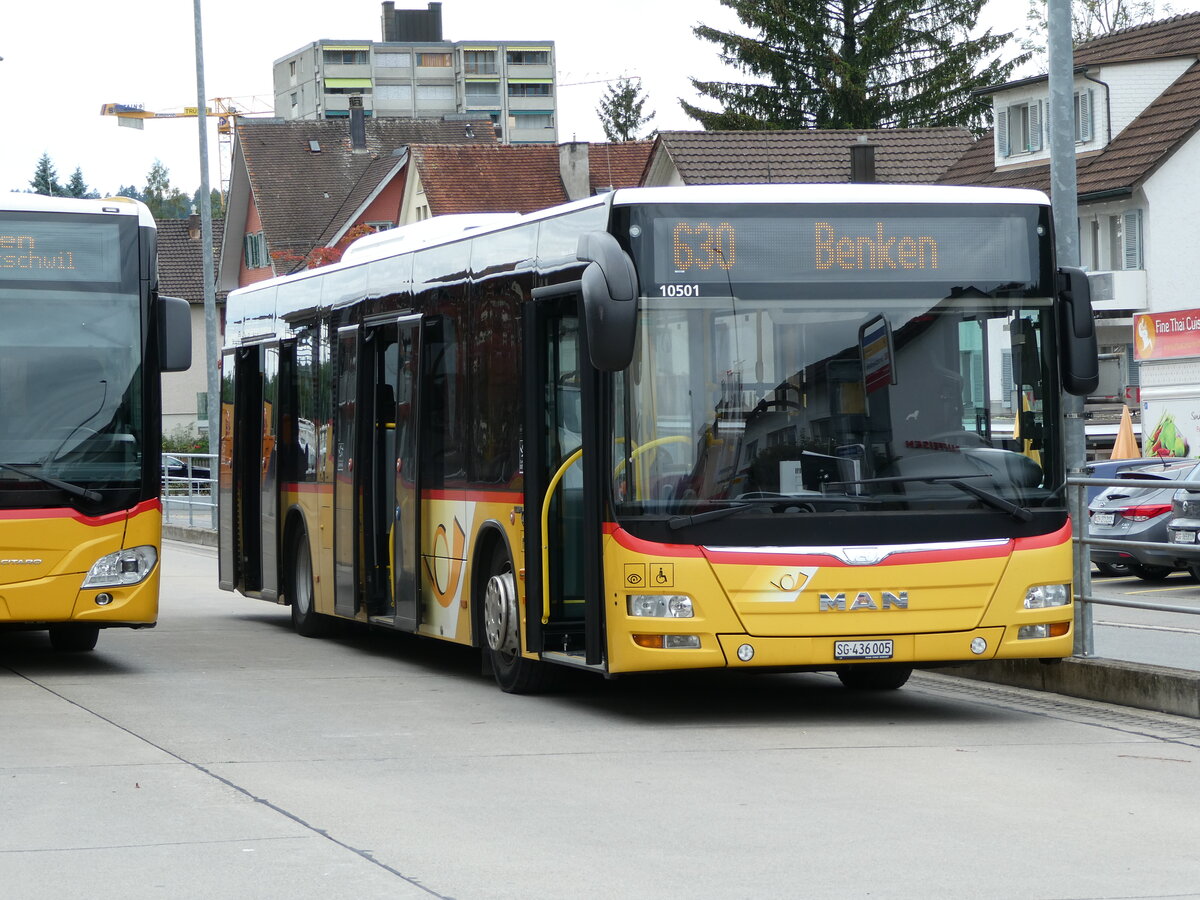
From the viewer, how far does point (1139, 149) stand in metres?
47.8

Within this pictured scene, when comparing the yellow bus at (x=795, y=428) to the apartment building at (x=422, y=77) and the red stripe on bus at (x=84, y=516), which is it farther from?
the apartment building at (x=422, y=77)

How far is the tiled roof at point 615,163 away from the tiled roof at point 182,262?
67.0ft

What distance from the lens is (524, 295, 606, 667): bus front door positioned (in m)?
11.7

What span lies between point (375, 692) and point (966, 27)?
55203mm

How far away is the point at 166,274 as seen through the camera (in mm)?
89062

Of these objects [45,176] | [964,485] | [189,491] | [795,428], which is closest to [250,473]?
[795,428]

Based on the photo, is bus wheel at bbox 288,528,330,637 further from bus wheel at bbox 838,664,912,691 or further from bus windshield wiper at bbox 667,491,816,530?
bus windshield wiper at bbox 667,491,816,530

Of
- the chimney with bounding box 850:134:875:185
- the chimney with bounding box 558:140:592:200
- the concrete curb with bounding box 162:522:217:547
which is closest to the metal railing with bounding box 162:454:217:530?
the concrete curb with bounding box 162:522:217:547

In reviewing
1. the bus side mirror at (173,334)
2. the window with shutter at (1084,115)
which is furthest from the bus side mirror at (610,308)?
the window with shutter at (1084,115)

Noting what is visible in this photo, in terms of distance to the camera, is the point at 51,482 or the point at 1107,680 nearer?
the point at 1107,680

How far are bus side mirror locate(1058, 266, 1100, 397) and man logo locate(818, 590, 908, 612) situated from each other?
151cm

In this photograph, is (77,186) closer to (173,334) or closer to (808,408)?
(173,334)

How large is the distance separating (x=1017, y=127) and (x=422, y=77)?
139809mm

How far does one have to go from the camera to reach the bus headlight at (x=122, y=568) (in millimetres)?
13719
